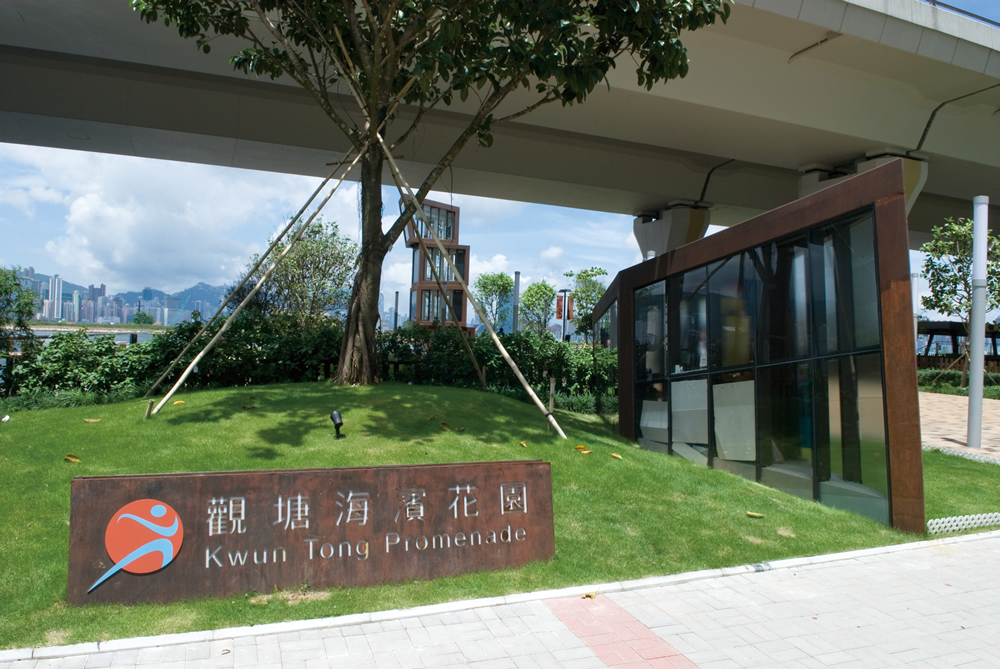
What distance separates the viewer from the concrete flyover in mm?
14466

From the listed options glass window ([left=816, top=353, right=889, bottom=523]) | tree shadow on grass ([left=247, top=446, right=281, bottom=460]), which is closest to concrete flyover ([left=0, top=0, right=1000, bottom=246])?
glass window ([left=816, top=353, right=889, bottom=523])

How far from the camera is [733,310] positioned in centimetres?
948

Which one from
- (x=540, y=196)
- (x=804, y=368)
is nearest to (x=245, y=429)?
(x=804, y=368)

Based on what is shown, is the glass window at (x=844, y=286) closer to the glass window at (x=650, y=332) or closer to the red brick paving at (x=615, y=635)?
the glass window at (x=650, y=332)

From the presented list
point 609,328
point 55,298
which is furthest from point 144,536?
point 55,298

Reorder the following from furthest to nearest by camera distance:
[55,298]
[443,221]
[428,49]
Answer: [55,298] < [443,221] < [428,49]

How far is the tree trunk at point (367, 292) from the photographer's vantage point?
1151cm

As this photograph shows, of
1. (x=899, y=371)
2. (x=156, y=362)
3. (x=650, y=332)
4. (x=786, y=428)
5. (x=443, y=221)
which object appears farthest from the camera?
(x=443, y=221)

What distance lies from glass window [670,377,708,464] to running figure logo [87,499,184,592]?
7340 millimetres

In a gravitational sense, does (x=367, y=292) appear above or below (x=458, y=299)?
below

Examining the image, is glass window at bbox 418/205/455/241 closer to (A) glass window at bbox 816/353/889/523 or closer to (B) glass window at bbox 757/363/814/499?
(B) glass window at bbox 757/363/814/499

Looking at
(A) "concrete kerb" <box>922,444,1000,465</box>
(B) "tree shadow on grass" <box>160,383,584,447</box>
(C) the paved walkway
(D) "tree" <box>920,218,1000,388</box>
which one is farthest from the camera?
(D) "tree" <box>920,218,1000,388</box>

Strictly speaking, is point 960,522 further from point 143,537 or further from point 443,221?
point 443,221

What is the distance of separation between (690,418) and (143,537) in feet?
25.4
